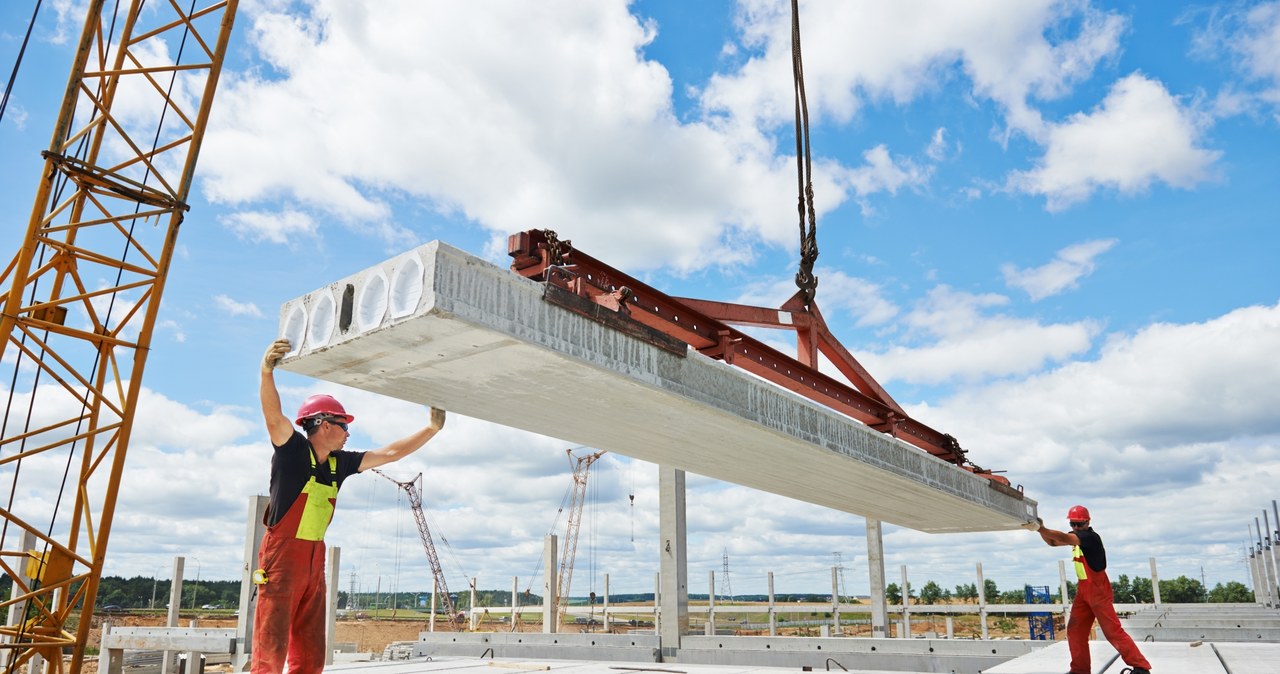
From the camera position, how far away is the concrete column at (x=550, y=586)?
58.9 ft

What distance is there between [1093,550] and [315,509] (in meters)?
6.27

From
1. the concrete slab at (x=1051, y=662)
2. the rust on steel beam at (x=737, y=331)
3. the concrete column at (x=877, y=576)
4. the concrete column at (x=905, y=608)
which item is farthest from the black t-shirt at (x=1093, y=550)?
the concrete column at (x=905, y=608)

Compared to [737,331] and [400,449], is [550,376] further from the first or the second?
[737,331]

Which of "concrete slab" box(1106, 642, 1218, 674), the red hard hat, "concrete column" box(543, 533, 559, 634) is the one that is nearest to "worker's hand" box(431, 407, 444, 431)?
the red hard hat

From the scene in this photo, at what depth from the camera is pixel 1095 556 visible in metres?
7.14

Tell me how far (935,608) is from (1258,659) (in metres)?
13.5

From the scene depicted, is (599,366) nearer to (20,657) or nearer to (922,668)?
(922,668)

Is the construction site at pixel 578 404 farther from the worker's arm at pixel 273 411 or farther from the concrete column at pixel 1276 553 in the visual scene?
the concrete column at pixel 1276 553

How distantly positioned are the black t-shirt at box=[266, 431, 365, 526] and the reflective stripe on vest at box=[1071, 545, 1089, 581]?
6079 millimetres

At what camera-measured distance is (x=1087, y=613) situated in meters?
7.18

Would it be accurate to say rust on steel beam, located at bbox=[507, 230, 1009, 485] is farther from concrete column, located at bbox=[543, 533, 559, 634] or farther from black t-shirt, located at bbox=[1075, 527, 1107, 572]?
concrete column, located at bbox=[543, 533, 559, 634]

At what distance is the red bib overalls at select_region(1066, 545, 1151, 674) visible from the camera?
677cm

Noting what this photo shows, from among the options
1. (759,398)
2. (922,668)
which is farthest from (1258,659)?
(759,398)

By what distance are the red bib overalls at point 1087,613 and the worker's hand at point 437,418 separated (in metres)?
5.21
